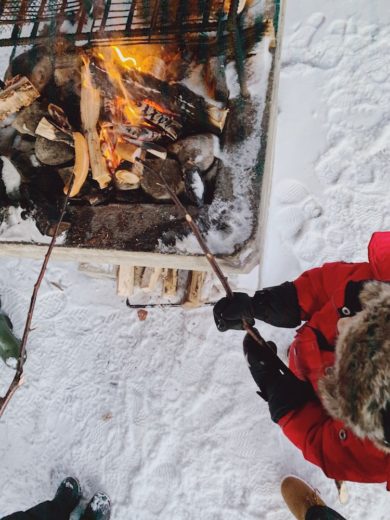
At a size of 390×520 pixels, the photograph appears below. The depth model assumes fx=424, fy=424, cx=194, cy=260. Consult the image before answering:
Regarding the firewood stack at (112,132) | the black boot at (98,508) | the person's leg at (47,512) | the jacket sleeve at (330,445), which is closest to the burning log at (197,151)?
the firewood stack at (112,132)

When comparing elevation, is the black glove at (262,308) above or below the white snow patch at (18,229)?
below

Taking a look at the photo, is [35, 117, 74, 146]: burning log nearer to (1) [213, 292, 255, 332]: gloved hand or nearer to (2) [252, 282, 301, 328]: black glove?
(1) [213, 292, 255, 332]: gloved hand

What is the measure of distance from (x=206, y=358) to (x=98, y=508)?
1.19 metres

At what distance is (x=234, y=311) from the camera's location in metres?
2.10

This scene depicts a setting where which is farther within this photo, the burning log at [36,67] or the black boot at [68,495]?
the black boot at [68,495]

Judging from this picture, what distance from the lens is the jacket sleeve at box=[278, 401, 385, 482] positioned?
164cm

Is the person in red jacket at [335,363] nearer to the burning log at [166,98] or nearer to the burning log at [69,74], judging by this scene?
the burning log at [166,98]

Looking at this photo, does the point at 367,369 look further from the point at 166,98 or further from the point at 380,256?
the point at 166,98

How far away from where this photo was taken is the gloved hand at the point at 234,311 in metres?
2.10

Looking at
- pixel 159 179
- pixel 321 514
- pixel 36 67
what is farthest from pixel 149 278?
pixel 321 514

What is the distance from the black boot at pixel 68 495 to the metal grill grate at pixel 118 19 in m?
2.75

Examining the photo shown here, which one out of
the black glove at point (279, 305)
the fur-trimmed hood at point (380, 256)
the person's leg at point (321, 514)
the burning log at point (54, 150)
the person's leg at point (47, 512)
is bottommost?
the person's leg at point (47, 512)

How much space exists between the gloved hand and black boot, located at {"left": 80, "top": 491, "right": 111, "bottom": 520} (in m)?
1.58

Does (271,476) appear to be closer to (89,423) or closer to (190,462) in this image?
(190,462)
